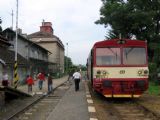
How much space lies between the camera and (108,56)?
2195cm

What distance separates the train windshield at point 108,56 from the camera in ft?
71.4

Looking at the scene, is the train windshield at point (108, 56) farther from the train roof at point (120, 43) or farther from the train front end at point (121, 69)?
the train roof at point (120, 43)

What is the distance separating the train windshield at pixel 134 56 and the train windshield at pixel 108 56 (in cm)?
36

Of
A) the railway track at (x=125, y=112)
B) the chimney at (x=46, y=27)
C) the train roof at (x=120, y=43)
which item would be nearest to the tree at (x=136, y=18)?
the train roof at (x=120, y=43)

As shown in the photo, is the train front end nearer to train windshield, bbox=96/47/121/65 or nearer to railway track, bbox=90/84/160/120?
train windshield, bbox=96/47/121/65

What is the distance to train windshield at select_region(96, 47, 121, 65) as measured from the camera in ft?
71.4

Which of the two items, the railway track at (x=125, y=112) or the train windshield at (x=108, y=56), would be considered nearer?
the railway track at (x=125, y=112)

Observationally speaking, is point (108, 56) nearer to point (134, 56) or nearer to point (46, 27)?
point (134, 56)

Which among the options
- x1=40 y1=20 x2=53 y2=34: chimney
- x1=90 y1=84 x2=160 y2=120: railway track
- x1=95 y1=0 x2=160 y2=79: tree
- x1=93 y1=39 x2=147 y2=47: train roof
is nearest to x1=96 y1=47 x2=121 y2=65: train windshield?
x1=93 y1=39 x2=147 y2=47: train roof

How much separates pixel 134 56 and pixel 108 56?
51.5 inches

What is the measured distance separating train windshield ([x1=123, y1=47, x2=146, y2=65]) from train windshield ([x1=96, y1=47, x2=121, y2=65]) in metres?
0.36

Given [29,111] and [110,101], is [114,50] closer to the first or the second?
[110,101]

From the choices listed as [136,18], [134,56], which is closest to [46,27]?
[136,18]

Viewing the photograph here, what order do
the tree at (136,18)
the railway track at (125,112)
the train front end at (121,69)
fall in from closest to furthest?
the railway track at (125,112) < the train front end at (121,69) < the tree at (136,18)
